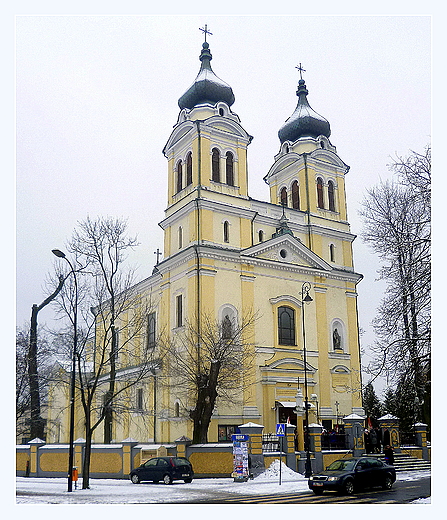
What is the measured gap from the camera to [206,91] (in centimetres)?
3694

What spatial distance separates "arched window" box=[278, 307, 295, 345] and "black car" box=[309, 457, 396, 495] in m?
14.6

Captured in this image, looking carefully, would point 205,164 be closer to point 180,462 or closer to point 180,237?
point 180,237

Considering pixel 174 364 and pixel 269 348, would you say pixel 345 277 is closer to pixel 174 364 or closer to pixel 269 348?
pixel 269 348

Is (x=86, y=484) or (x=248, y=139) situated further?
(x=248, y=139)

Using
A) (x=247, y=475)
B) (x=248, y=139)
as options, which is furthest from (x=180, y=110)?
(x=247, y=475)

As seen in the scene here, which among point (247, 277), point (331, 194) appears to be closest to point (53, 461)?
point (247, 277)

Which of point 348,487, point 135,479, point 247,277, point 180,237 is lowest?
point 135,479

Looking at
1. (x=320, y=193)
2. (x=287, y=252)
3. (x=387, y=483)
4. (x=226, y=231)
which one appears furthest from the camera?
(x=320, y=193)

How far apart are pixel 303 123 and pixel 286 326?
14.3 m

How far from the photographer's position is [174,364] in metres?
31.3

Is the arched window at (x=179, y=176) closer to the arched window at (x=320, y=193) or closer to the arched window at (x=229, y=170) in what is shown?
the arched window at (x=229, y=170)

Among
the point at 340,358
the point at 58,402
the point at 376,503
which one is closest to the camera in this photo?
the point at 376,503

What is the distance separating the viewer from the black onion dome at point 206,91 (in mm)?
37031

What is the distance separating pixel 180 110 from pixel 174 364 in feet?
51.8
